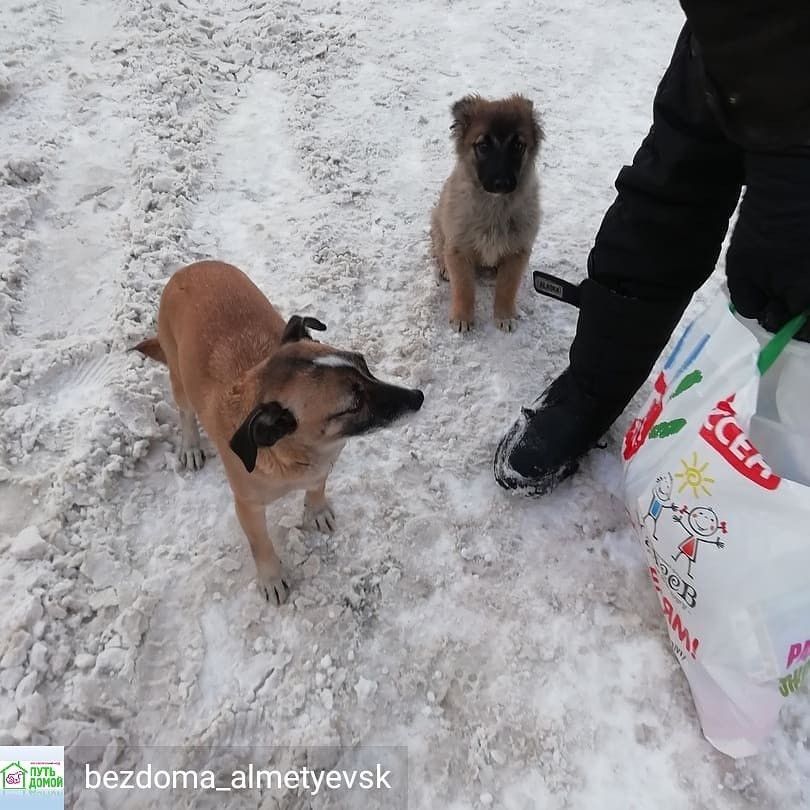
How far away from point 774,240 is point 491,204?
191 centimetres

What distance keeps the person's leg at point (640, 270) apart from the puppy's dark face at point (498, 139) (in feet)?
2.92

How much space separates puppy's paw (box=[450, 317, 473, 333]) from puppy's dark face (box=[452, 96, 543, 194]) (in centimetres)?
60

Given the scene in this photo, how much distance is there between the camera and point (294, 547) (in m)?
2.44

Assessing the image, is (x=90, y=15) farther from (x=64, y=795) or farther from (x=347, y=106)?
(x=64, y=795)

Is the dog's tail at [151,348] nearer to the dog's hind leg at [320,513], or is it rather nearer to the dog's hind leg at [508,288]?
the dog's hind leg at [320,513]

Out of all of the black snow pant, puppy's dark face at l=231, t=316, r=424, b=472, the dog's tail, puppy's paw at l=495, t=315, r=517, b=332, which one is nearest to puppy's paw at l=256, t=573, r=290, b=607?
puppy's dark face at l=231, t=316, r=424, b=472

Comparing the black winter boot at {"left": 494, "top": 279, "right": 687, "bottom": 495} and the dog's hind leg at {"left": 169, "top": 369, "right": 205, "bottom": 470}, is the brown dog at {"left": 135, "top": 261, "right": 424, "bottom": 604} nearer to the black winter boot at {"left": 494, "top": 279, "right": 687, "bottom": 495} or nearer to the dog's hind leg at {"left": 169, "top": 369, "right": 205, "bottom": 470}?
the dog's hind leg at {"left": 169, "top": 369, "right": 205, "bottom": 470}

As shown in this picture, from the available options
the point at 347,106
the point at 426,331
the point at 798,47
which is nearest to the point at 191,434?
the point at 426,331

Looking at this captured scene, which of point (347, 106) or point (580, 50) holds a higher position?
point (580, 50)

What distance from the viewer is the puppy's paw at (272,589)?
229cm

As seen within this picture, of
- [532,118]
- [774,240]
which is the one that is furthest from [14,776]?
[532,118]

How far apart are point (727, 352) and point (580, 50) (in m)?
3.64

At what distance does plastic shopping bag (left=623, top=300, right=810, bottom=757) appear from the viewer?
1690 mm

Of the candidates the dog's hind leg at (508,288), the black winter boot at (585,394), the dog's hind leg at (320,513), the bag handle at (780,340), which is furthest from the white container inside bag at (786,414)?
the dog's hind leg at (508,288)
